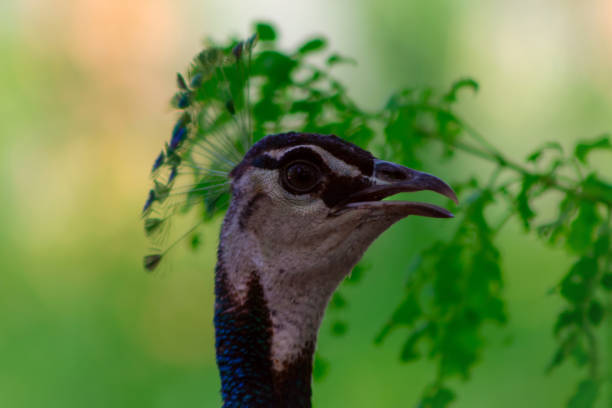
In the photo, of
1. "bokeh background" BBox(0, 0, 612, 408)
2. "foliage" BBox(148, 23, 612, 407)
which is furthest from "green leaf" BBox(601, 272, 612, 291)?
"bokeh background" BBox(0, 0, 612, 408)

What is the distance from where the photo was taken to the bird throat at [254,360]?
2.97ft

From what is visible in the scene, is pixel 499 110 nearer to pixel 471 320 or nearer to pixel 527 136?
pixel 527 136

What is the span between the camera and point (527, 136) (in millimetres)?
3402

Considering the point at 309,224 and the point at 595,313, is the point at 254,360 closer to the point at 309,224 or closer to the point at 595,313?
the point at 309,224

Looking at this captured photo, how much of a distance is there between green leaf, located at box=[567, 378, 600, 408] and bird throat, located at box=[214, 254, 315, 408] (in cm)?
36

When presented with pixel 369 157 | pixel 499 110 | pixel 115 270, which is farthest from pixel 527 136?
pixel 369 157

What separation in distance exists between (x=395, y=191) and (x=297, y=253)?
0.15 metres

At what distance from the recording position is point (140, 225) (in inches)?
138

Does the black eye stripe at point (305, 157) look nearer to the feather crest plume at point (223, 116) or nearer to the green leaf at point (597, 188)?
the feather crest plume at point (223, 116)

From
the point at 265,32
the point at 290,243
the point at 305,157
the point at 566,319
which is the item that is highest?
the point at 265,32

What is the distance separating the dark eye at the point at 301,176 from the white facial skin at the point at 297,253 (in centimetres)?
1

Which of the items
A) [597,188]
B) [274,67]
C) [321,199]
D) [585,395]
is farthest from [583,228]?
[274,67]

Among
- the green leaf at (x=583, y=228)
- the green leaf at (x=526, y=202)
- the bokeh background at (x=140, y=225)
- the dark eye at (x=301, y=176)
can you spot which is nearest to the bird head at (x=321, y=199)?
the dark eye at (x=301, y=176)

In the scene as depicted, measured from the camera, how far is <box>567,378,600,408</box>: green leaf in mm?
930
